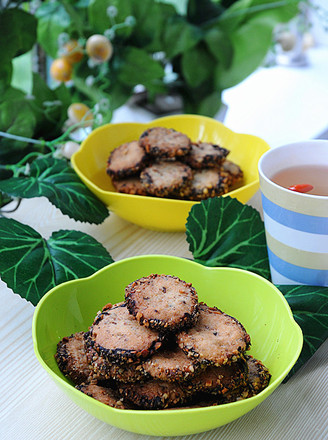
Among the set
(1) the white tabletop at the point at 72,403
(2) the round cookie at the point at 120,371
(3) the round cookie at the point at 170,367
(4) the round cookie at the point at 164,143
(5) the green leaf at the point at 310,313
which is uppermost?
(4) the round cookie at the point at 164,143

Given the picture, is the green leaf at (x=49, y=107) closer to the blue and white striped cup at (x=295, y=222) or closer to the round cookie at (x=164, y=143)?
the round cookie at (x=164, y=143)

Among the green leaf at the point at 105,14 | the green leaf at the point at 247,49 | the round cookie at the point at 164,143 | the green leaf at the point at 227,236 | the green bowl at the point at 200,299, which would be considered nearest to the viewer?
the green bowl at the point at 200,299

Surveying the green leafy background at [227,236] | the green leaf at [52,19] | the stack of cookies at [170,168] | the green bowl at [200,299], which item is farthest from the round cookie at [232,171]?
the green leaf at [52,19]

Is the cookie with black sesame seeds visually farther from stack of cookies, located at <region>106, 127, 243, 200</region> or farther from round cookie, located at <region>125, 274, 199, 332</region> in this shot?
round cookie, located at <region>125, 274, 199, 332</region>

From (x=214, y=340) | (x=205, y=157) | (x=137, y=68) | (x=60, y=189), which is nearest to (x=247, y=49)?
(x=137, y=68)

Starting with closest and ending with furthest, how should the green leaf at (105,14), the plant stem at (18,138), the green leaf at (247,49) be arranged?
the plant stem at (18,138) < the green leaf at (105,14) < the green leaf at (247,49)

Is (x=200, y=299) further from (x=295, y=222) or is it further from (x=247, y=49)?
(x=247, y=49)

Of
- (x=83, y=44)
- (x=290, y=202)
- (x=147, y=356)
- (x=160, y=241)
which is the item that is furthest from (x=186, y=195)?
(x=83, y=44)

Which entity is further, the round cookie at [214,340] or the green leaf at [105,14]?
the green leaf at [105,14]
